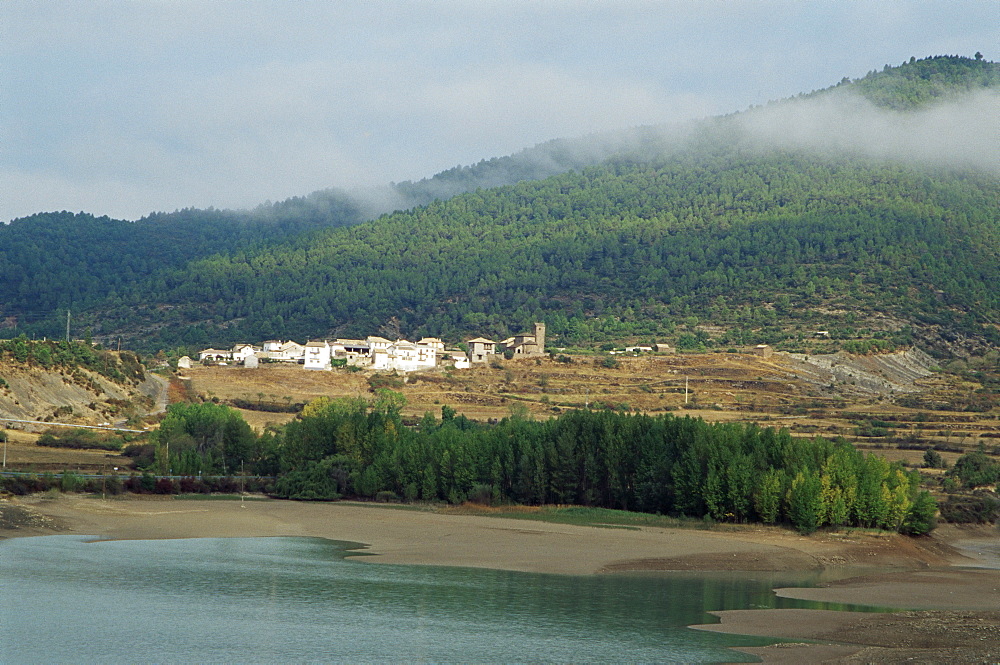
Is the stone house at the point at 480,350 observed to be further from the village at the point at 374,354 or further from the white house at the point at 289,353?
the white house at the point at 289,353

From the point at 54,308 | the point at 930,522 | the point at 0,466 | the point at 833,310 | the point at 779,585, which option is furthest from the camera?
the point at 54,308

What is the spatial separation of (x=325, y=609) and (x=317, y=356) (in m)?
92.1

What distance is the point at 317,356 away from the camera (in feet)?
401

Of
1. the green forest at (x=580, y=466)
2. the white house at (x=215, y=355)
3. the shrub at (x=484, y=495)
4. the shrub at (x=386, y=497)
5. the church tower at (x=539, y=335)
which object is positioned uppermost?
the church tower at (x=539, y=335)

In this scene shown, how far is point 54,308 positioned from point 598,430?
445 ft

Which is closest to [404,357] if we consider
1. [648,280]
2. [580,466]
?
[648,280]

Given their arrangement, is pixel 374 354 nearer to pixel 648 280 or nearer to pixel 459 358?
pixel 459 358

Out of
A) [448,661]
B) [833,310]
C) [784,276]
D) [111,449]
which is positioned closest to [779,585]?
[448,661]

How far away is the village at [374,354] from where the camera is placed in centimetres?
12256

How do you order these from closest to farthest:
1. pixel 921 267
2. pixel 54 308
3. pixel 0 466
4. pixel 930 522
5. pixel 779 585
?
pixel 779 585 < pixel 930 522 < pixel 0 466 < pixel 921 267 < pixel 54 308

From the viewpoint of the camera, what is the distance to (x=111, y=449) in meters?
72.3

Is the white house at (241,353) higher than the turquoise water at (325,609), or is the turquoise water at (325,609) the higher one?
the white house at (241,353)

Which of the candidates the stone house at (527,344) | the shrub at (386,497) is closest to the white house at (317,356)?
the stone house at (527,344)

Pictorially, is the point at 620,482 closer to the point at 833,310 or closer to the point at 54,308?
the point at 833,310
